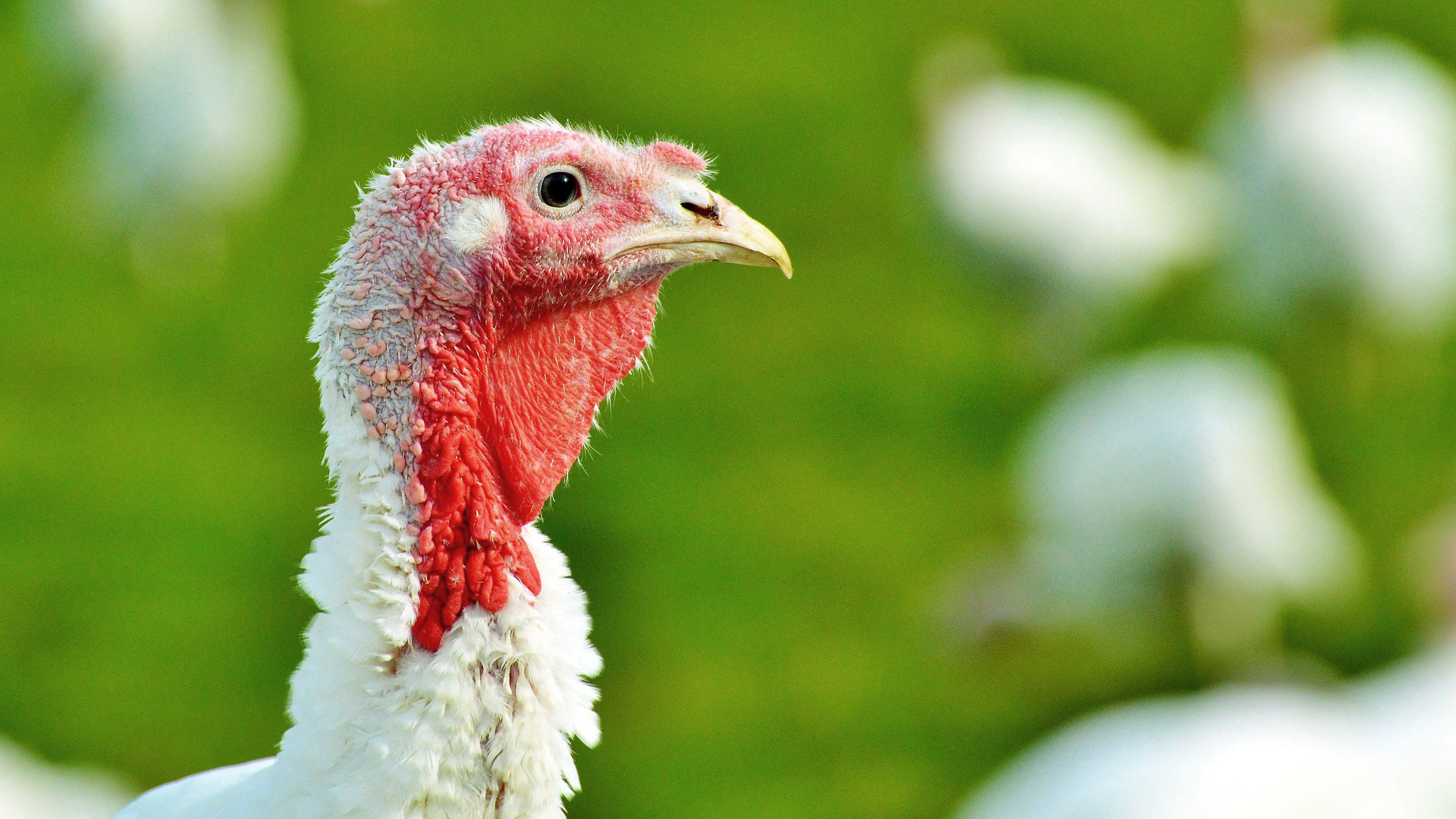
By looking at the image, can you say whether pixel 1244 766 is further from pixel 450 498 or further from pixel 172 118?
pixel 172 118

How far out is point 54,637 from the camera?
5824 millimetres

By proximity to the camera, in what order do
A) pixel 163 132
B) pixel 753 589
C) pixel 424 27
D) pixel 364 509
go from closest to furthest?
pixel 364 509
pixel 753 589
pixel 163 132
pixel 424 27

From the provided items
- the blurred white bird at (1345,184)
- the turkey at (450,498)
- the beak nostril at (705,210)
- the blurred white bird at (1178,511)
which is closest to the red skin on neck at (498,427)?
the turkey at (450,498)

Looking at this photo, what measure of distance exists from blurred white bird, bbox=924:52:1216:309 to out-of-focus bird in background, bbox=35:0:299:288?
3578 mm

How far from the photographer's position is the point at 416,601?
6.43 ft

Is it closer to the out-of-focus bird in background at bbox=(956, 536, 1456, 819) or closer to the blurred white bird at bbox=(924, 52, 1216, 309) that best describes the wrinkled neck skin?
the out-of-focus bird in background at bbox=(956, 536, 1456, 819)

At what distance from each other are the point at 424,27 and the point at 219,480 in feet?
17.4

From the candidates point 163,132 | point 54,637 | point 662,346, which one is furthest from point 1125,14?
point 54,637

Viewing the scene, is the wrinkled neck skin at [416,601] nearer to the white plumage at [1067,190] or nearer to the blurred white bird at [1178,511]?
the blurred white bird at [1178,511]

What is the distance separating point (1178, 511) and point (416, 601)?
3854 mm

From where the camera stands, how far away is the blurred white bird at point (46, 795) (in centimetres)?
350

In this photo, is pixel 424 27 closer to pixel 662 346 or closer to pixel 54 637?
pixel 662 346

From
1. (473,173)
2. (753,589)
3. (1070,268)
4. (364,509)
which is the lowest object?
(364,509)

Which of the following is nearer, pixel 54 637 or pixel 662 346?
pixel 54 637
